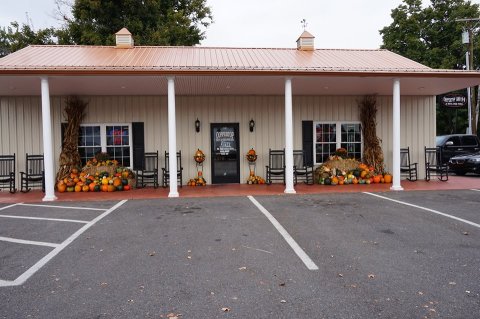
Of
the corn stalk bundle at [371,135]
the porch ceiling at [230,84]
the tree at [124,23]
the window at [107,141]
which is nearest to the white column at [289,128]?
the porch ceiling at [230,84]

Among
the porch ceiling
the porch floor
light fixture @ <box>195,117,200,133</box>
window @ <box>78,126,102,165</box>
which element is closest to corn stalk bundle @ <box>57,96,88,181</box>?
window @ <box>78,126,102,165</box>

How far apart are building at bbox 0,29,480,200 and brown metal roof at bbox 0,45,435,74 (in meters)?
0.03

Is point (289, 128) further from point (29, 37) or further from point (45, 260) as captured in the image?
point (29, 37)

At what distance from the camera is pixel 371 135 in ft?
36.3

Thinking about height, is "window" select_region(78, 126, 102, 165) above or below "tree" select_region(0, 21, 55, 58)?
below

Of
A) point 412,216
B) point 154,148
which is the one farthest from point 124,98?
point 412,216

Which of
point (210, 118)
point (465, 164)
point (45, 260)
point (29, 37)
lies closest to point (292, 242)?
point (45, 260)

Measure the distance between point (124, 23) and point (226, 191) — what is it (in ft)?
45.2

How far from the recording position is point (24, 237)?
4.90 meters

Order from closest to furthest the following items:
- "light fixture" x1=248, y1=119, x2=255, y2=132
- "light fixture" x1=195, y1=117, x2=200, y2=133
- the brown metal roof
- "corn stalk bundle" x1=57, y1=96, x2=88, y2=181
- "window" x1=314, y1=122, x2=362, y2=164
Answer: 1. the brown metal roof
2. "corn stalk bundle" x1=57, y1=96, x2=88, y2=181
3. "light fixture" x1=195, y1=117, x2=200, y2=133
4. "light fixture" x1=248, y1=119, x2=255, y2=132
5. "window" x1=314, y1=122, x2=362, y2=164

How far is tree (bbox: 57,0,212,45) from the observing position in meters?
18.1

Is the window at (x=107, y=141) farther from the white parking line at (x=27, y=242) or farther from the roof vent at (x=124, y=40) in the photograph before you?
the white parking line at (x=27, y=242)

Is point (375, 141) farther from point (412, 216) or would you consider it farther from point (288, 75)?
point (412, 216)

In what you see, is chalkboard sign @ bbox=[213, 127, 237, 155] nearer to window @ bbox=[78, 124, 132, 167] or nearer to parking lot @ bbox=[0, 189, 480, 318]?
window @ bbox=[78, 124, 132, 167]
